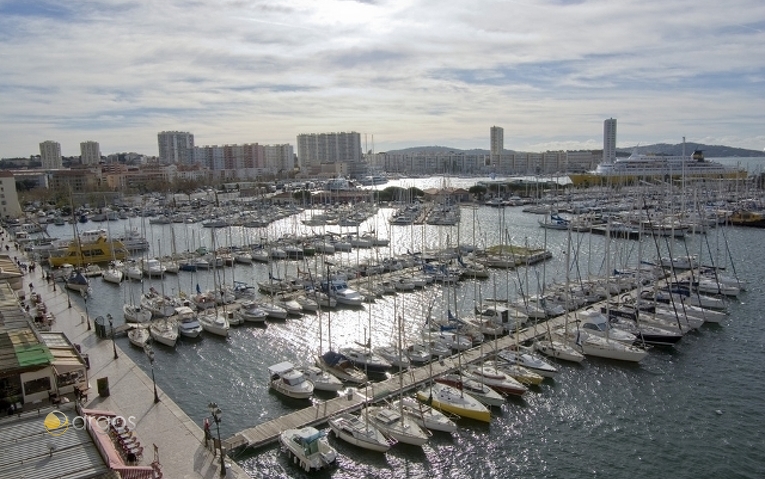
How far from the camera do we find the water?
13.9 meters

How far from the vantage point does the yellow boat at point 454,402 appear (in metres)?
15.9

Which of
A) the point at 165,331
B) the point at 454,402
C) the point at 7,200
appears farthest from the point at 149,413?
the point at 7,200

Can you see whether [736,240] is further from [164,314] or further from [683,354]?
[164,314]

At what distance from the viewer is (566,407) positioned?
16875mm

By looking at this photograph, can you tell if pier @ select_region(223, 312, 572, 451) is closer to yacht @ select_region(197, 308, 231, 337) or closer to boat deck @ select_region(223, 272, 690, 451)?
boat deck @ select_region(223, 272, 690, 451)

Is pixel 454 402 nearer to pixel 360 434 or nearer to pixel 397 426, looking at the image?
pixel 397 426

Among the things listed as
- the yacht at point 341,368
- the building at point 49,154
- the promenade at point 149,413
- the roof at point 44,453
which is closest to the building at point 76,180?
the building at point 49,154

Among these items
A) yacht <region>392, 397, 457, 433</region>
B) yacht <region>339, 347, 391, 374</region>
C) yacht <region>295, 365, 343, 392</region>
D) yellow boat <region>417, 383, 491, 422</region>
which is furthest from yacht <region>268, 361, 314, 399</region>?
yellow boat <region>417, 383, 491, 422</region>

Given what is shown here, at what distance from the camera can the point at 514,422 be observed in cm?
1606

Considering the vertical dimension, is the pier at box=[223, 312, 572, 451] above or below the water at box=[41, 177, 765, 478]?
above

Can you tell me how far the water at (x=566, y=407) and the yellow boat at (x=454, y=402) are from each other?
0.40 meters

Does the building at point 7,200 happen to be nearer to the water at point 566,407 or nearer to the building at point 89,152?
the water at point 566,407

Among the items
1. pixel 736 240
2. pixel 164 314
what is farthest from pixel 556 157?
pixel 164 314

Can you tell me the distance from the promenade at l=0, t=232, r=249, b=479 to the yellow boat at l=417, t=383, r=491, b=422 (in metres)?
6.48
